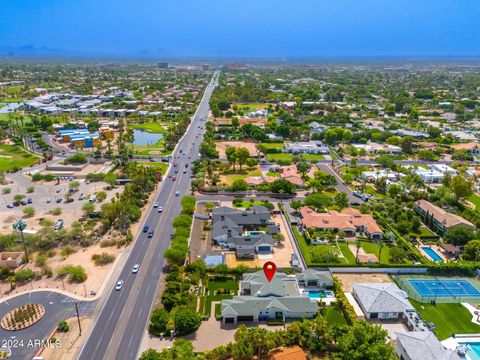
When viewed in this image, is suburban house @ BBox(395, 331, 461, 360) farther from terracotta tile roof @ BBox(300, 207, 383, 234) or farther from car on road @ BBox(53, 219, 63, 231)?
car on road @ BBox(53, 219, 63, 231)

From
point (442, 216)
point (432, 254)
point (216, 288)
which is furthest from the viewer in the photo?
point (442, 216)

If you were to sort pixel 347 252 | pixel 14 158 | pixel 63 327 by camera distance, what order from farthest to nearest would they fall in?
pixel 14 158 → pixel 347 252 → pixel 63 327

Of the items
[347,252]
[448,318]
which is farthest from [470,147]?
[448,318]

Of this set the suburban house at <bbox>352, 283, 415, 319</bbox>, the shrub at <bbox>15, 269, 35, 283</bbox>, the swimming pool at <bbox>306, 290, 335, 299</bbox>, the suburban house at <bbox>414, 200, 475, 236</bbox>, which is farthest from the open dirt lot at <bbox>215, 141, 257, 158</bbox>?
the suburban house at <bbox>352, 283, 415, 319</bbox>

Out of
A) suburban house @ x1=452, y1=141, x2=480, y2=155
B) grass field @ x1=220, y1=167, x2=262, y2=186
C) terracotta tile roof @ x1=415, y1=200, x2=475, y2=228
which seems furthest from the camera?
suburban house @ x1=452, y1=141, x2=480, y2=155

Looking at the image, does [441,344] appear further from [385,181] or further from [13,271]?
[13,271]

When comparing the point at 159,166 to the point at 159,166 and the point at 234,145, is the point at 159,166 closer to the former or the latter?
the point at 159,166

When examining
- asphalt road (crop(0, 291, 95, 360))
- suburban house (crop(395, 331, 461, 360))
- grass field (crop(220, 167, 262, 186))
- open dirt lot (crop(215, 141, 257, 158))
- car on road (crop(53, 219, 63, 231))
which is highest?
suburban house (crop(395, 331, 461, 360))
